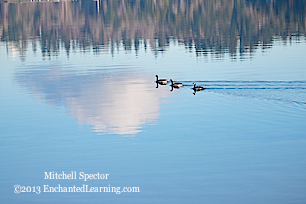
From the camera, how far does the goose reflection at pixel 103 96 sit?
3050 cm

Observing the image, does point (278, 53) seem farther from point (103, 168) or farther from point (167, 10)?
point (167, 10)

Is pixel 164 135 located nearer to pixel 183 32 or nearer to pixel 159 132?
pixel 159 132

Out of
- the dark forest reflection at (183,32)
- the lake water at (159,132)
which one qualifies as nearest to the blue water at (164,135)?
the lake water at (159,132)

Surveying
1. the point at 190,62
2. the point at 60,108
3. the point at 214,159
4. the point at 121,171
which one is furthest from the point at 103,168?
the point at 190,62

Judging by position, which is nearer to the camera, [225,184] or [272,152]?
[225,184]

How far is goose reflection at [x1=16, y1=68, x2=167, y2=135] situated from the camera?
30.5 metres

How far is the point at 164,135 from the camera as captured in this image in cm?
2691

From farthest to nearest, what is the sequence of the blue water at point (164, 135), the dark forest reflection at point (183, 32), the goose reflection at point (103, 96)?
1. the dark forest reflection at point (183, 32)
2. the goose reflection at point (103, 96)
3. the blue water at point (164, 135)

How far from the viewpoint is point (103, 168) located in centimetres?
2233

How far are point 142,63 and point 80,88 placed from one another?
60.2 feet

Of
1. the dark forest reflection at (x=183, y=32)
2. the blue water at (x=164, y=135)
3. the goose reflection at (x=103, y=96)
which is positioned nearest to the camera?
the blue water at (x=164, y=135)

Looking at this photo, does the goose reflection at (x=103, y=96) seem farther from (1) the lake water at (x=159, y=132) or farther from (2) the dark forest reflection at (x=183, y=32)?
(2) the dark forest reflection at (x=183, y=32)

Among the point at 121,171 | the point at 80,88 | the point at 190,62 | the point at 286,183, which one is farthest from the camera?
the point at 190,62

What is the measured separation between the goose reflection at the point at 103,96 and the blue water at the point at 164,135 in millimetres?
101
